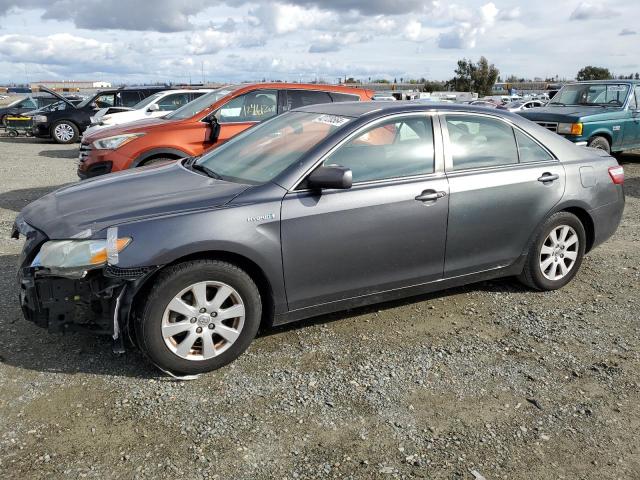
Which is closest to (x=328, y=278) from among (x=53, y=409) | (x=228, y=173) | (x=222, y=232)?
(x=222, y=232)

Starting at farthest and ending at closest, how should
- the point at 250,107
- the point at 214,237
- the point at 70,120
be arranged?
1. the point at 70,120
2. the point at 250,107
3. the point at 214,237

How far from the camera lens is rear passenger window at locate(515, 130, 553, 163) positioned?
4684 millimetres

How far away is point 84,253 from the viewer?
10.9 ft

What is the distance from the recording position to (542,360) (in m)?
3.87

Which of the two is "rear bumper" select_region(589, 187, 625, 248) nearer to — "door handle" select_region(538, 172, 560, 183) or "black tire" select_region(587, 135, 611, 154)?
"door handle" select_region(538, 172, 560, 183)

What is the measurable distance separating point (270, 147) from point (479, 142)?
64.5 inches

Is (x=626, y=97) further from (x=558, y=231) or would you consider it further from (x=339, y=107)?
(x=339, y=107)

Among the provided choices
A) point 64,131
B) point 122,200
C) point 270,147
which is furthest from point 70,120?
point 122,200

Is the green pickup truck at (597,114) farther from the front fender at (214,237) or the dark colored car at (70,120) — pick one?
the dark colored car at (70,120)

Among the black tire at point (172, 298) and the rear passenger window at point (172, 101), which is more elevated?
the rear passenger window at point (172, 101)

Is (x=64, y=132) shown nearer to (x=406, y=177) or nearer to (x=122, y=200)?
(x=122, y=200)

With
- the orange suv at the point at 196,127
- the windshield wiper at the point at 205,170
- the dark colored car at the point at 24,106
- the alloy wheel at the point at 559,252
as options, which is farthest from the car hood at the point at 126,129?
the dark colored car at the point at 24,106

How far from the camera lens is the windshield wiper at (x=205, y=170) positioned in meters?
4.14

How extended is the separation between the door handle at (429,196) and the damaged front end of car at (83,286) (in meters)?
1.93
